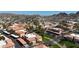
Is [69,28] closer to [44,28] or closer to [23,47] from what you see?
[44,28]

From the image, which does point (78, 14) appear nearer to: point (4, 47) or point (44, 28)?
point (44, 28)

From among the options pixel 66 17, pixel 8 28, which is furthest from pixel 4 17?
pixel 66 17
